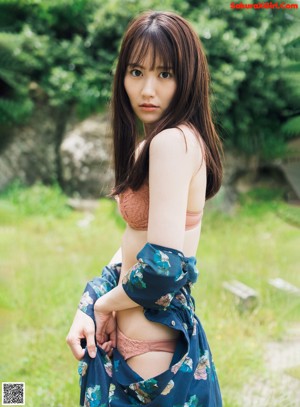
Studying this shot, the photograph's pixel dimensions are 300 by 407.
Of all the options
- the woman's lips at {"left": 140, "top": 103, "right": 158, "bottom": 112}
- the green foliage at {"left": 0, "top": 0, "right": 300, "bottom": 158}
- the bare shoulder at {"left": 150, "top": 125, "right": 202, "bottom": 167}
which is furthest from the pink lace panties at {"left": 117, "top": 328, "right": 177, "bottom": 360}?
the green foliage at {"left": 0, "top": 0, "right": 300, "bottom": 158}

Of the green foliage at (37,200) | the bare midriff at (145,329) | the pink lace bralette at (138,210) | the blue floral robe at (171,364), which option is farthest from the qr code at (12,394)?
the green foliage at (37,200)

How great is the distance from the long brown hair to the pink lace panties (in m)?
0.35

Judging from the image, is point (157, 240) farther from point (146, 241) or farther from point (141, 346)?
point (141, 346)

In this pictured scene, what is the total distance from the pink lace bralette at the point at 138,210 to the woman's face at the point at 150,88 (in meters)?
0.17

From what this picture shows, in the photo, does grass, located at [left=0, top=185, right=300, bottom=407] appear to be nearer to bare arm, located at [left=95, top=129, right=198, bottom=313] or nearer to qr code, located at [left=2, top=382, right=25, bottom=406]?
qr code, located at [left=2, top=382, right=25, bottom=406]

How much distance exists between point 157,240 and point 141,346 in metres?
0.29

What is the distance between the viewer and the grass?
3.08 metres

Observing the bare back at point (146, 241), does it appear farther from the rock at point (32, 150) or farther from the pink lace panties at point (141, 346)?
the rock at point (32, 150)

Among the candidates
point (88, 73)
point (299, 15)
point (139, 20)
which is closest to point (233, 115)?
point (88, 73)

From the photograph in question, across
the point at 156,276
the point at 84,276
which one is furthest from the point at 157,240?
the point at 84,276

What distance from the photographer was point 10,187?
655 centimetres

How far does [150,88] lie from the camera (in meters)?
1.47

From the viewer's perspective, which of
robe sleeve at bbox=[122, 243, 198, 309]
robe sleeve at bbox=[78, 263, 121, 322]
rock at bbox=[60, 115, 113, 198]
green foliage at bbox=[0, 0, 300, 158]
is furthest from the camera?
rock at bbox=[60, 115, 113, 198]

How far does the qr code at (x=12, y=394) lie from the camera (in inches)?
96.7
